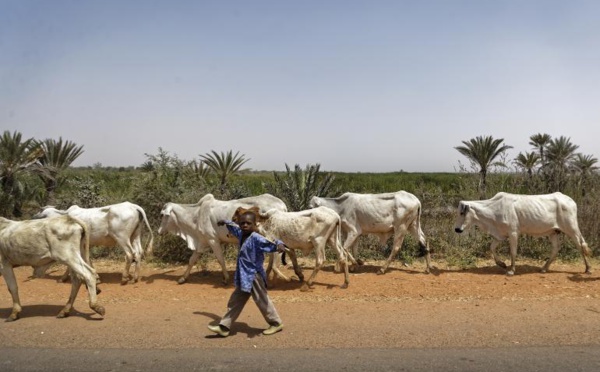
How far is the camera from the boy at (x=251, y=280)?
641 centimetres

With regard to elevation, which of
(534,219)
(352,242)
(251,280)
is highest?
(534,219)

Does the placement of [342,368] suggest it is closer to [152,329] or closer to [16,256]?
[152,329]

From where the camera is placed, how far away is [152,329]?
21.5 feet

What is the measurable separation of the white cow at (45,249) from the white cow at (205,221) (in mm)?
2978

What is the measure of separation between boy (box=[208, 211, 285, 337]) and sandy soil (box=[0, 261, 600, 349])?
220 millimetres

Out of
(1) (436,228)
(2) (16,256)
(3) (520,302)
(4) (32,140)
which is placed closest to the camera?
(2) (16,256)

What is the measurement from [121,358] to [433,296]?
524 centimetres

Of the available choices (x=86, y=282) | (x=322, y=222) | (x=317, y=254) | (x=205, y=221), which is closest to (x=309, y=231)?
(x=322, y=222)

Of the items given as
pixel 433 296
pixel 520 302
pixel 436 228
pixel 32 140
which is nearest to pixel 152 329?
pixel 433 296

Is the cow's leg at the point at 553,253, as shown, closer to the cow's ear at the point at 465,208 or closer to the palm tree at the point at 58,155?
the cow's ear at the point at 465,208

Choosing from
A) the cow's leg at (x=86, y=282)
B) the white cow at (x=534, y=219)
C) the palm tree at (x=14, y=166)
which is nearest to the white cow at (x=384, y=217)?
the white cow at (x=534, y=219)

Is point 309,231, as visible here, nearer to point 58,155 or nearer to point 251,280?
point 251,280

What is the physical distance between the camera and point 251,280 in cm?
647

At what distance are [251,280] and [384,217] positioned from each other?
17.4ft
